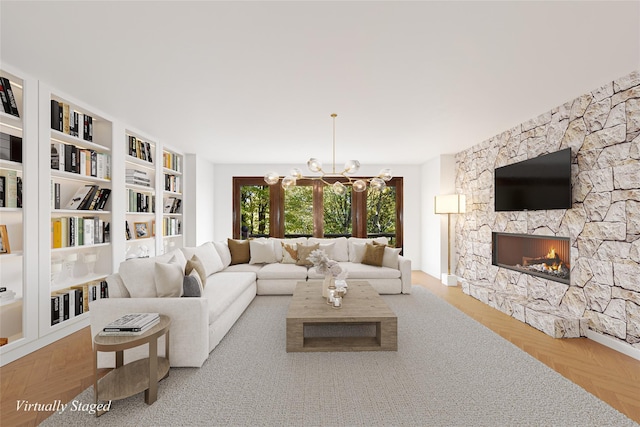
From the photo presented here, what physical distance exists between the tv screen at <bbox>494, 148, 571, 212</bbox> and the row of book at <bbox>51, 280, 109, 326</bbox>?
16.6ft

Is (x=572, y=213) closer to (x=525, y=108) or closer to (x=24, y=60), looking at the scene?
(x=525, y=108)

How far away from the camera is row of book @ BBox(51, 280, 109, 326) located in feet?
9.72

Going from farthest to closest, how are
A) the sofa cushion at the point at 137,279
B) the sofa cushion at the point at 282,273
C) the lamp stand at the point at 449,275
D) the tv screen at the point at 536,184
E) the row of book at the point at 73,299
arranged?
1. the lamp stand at the point at 449,275
2. the sofa cushion at the point at 282,273
3. the tv screen at the point at 536,184
4. the row of book at the point at 73,299
5. the sofa cushion at the point at 137,279

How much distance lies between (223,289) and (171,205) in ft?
9.67

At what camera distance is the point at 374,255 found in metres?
4.81

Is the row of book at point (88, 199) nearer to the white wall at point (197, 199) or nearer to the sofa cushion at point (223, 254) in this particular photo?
the sofa cushion at point (223, 254)

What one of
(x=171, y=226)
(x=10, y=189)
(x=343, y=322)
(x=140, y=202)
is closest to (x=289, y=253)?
(x=171, y=226)

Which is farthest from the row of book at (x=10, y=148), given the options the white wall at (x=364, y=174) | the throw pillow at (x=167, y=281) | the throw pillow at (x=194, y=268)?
the white wall at (x=364, y=174)

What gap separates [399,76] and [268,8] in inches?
52.5

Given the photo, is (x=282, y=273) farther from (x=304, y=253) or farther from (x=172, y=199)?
(x=172, y=199)

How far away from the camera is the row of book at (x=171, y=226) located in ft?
17.0

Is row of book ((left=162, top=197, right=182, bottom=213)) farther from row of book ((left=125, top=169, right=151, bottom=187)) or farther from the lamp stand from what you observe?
the lamp stand

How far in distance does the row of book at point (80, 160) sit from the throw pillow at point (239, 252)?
2.03 m

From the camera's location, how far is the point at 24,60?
2.42m
